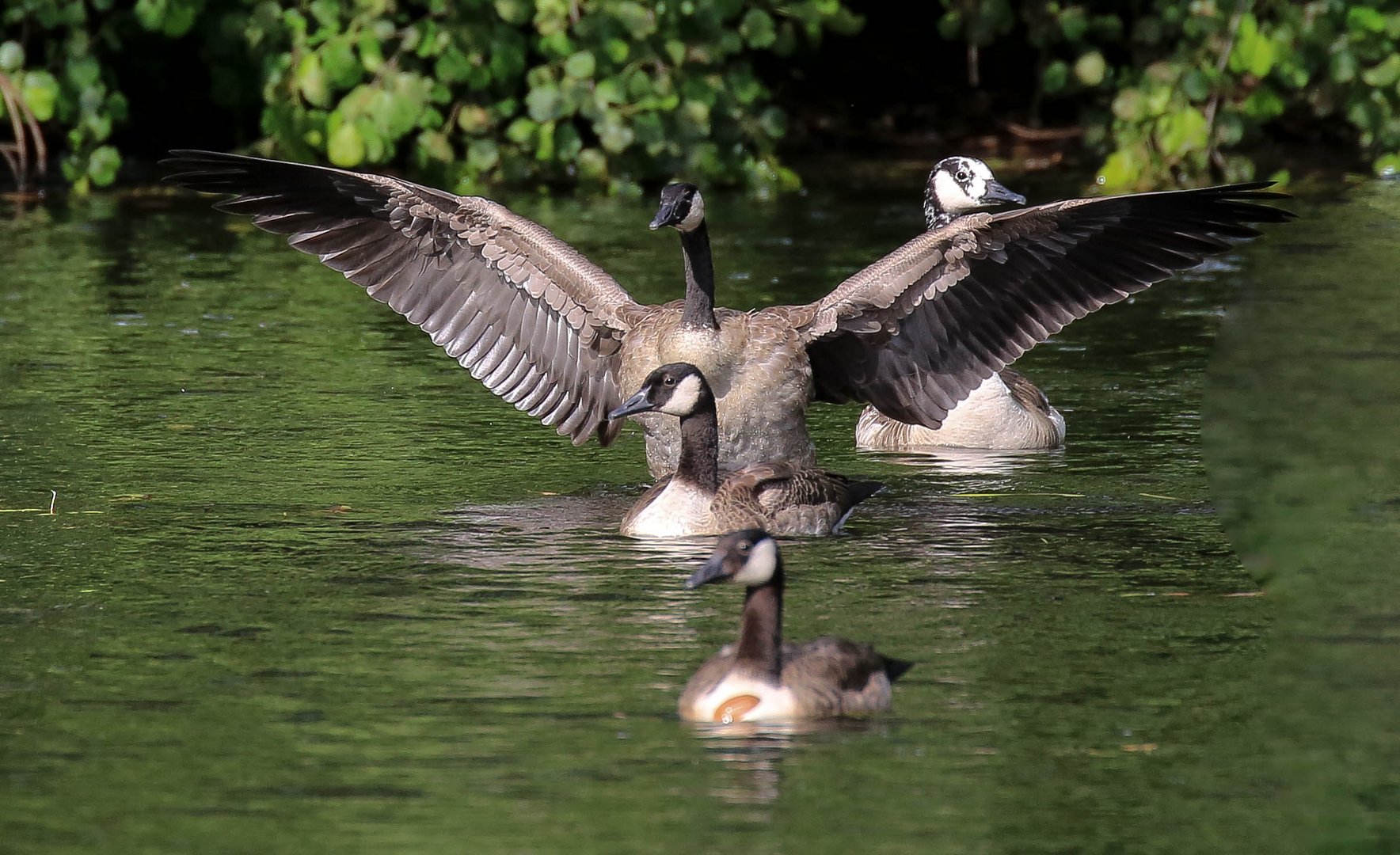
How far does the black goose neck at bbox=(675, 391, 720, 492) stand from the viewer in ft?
30.8

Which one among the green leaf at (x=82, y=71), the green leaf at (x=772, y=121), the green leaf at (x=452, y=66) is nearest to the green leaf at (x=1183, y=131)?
the green leaf at (x=772, y=121)

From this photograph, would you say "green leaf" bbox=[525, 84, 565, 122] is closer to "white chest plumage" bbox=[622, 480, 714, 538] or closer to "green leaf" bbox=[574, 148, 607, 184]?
"green leaf" bbox=[574, 148, 607, 184]

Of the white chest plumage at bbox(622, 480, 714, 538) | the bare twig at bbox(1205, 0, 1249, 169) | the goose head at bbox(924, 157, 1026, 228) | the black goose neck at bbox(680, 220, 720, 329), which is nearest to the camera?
the white chest plumage at bbox(622, 480, 714, 538)

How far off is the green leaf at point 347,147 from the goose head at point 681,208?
918 cm

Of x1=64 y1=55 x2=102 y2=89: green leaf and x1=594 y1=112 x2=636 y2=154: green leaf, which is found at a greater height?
x1=64 y1=55 x2=102 y2=89: green leaf

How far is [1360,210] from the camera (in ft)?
58.5

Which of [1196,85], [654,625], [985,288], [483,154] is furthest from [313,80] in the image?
[654,625]

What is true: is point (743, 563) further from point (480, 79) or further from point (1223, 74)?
point (1223, 74)

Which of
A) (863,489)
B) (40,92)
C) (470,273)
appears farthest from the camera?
(40,92)

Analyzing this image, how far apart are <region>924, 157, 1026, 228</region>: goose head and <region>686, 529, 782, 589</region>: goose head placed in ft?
18.9

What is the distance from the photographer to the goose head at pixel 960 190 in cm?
1242

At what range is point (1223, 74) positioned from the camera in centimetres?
1977

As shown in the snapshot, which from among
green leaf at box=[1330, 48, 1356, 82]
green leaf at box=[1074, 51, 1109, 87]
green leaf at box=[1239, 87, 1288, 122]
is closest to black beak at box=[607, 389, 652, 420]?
green leaf at box=[1074, 51, 1109, 87]

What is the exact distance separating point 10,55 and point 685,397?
10.7m
